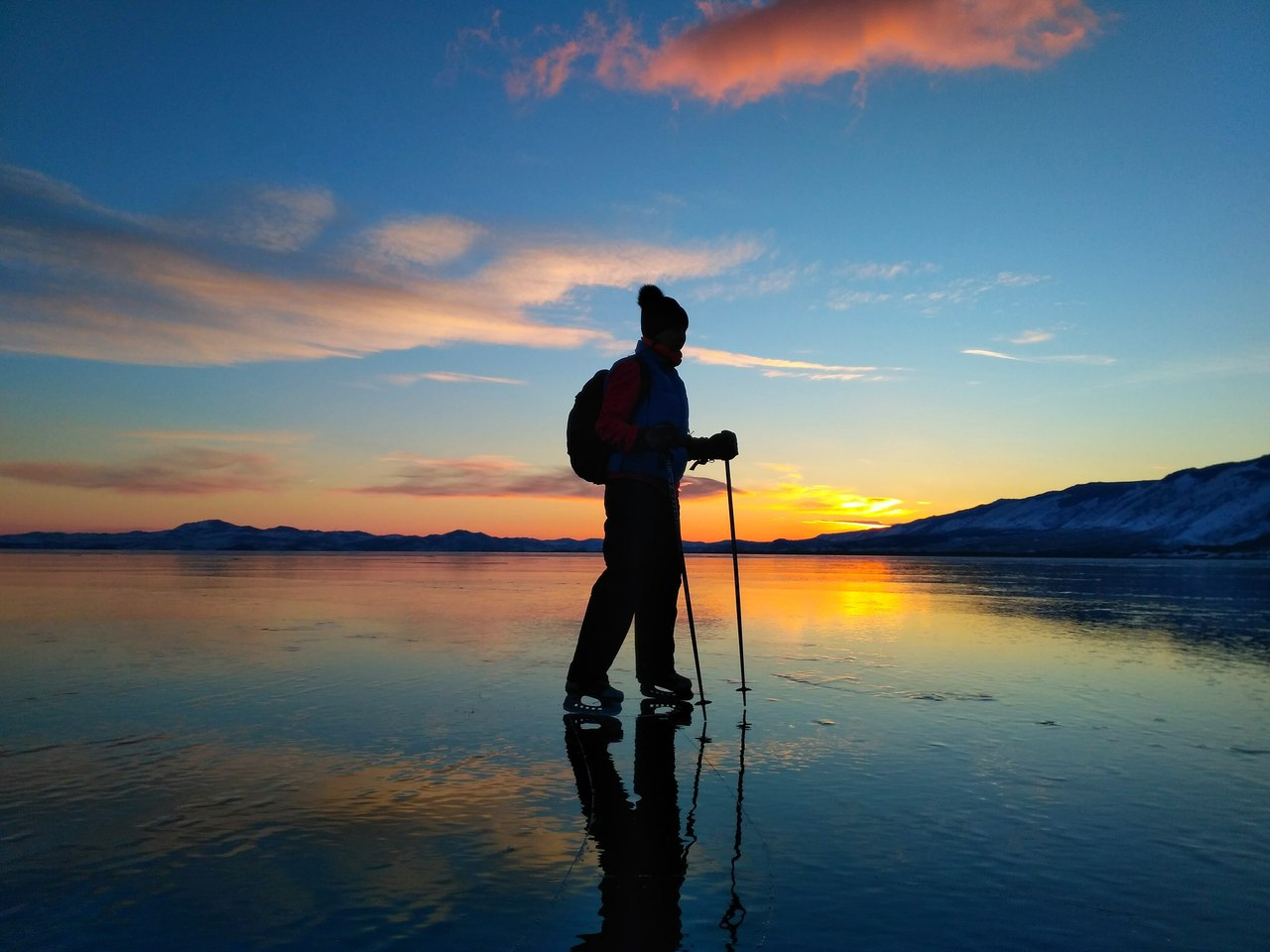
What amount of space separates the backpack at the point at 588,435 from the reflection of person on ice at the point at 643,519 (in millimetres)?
76

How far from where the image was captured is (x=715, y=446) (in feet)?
20.7

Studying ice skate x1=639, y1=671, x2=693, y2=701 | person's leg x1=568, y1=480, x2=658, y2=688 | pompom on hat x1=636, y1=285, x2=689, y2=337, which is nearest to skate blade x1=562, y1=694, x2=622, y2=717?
person's leg x1=568, y1=480, x2=658, y2=688

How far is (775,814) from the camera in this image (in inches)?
137

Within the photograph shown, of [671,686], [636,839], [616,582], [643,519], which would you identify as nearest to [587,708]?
[671,686]

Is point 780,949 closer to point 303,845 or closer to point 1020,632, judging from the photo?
point 303,845

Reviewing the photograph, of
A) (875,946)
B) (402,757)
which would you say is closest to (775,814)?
A: (875,946)

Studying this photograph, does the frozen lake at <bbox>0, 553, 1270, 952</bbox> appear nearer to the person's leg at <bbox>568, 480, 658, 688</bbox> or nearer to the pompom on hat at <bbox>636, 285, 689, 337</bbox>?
the person's leg at <bbox>568, 480, 658, 688</bbox>

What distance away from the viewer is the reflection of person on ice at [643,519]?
19.7ft

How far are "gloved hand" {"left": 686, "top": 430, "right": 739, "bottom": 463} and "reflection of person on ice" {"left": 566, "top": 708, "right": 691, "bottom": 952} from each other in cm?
204

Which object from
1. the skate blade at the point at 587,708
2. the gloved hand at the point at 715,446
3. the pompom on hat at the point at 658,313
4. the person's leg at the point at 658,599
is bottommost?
the skate blade at the point at 587,708

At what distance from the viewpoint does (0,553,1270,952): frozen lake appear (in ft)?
8.07

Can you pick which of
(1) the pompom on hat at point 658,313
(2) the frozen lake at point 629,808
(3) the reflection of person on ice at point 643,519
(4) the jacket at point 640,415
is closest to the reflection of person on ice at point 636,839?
(2) the frozen lake at point 629,808

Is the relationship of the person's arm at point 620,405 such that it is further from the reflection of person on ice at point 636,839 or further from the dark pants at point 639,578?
the reflection of person on ice at point 636,839

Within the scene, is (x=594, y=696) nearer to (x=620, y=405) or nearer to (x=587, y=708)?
(x=587, y=708)
